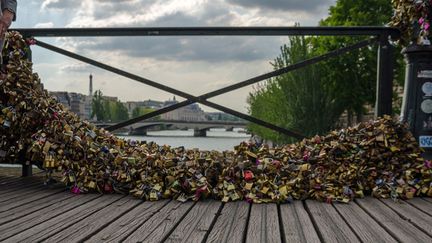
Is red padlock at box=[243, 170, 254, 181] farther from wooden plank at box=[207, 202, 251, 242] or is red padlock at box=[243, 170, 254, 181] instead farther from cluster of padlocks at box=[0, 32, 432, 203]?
wooden plank at box=[207, 202, 251, 242]

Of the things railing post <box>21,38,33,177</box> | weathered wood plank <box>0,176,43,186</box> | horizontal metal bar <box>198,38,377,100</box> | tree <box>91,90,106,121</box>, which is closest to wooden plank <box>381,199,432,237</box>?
horizontal metal bar <box>198,38,377,100</box>

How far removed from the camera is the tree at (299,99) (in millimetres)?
31859

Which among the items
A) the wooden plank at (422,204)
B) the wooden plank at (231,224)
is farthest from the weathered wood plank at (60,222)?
the wooden plank at (422,204)

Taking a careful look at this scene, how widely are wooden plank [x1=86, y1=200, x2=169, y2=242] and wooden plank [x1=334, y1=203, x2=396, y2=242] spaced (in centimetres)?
111

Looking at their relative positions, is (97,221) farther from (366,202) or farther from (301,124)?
(301,124)

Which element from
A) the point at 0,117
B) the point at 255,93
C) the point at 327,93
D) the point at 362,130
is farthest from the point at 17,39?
the point at 255,93

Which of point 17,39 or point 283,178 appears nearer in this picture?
point 283,178

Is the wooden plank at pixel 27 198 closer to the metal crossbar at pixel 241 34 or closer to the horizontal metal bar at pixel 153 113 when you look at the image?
the horizontal metal bar at pixel 153 113

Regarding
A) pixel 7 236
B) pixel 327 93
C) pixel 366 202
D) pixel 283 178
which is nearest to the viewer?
pixel 7 236

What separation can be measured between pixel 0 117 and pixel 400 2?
11.6 feet

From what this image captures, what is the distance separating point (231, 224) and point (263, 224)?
17 cm

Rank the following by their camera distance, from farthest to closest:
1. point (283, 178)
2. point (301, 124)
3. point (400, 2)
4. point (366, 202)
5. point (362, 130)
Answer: point (301, 124) < point (400, 2) < point (362, 130) < point (283, 178) < point (366, 202)

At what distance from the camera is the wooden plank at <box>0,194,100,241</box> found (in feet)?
7.76

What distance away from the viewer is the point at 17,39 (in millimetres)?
4215
